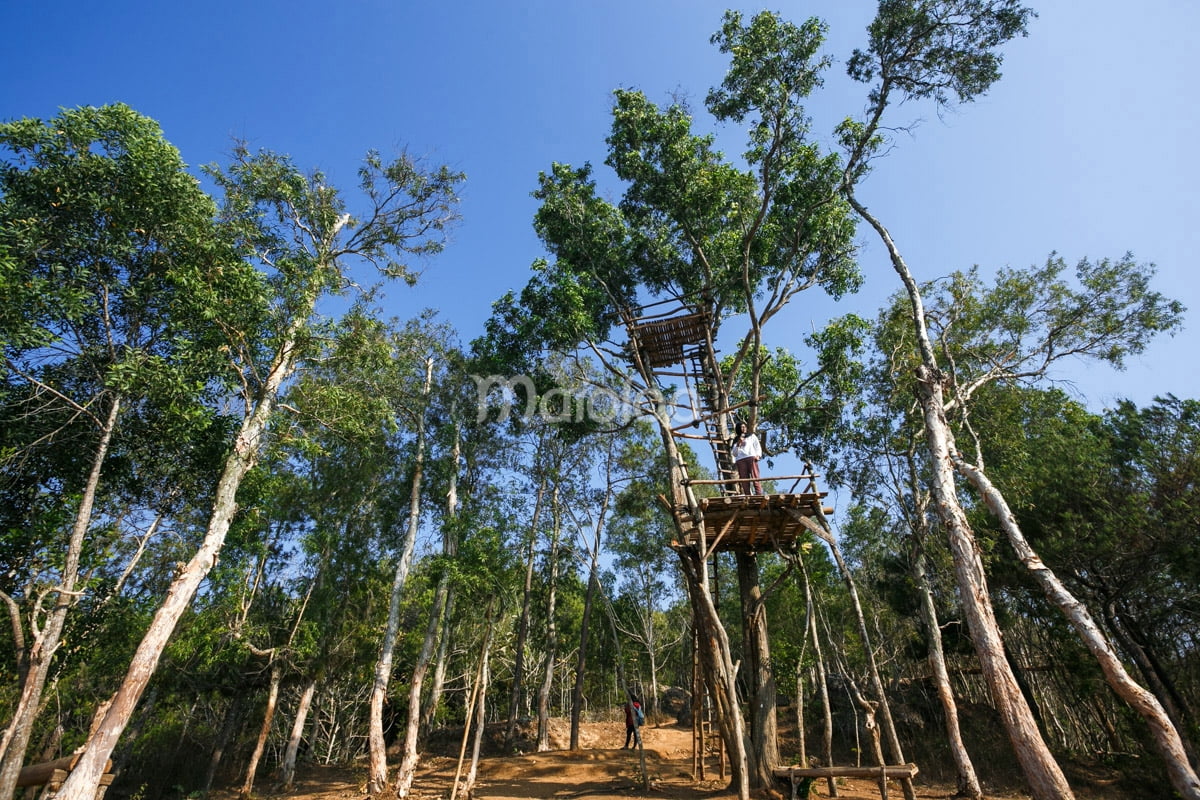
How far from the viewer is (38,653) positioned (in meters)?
7.61

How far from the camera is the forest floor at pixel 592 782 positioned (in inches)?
394

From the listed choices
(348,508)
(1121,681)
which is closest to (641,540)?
(348,508)

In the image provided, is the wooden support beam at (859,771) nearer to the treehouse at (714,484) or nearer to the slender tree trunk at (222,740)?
the treehouse at (714,484)

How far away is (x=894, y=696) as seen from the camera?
17969 millimetres

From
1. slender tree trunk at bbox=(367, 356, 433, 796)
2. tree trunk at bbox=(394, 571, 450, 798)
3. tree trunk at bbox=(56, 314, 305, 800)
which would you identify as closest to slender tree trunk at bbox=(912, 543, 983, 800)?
tree trunk at bbox=(394, 571, 450, 798)

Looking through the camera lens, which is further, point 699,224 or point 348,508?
point 348,508

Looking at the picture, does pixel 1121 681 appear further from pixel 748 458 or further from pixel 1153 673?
pixel 1153 673

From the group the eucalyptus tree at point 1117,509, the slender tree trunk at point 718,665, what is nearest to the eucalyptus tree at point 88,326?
the slender tree trunk at point 718,665

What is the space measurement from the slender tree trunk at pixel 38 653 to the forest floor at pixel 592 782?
6307 millimetres

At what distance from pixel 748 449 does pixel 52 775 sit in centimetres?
1136

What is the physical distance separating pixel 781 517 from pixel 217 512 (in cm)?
940

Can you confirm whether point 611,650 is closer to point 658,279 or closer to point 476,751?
point 476,751

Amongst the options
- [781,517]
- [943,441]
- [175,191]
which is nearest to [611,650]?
[781,517]

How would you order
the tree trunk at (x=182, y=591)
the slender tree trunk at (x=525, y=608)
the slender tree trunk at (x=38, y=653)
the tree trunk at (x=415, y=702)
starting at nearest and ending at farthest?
the tree trunk at (x=182, y=591), the slender tree trunk at (x=38, y=653), the tree trunk at (x=415, y=702), the slender tree trunk at (x=525, y=608)
